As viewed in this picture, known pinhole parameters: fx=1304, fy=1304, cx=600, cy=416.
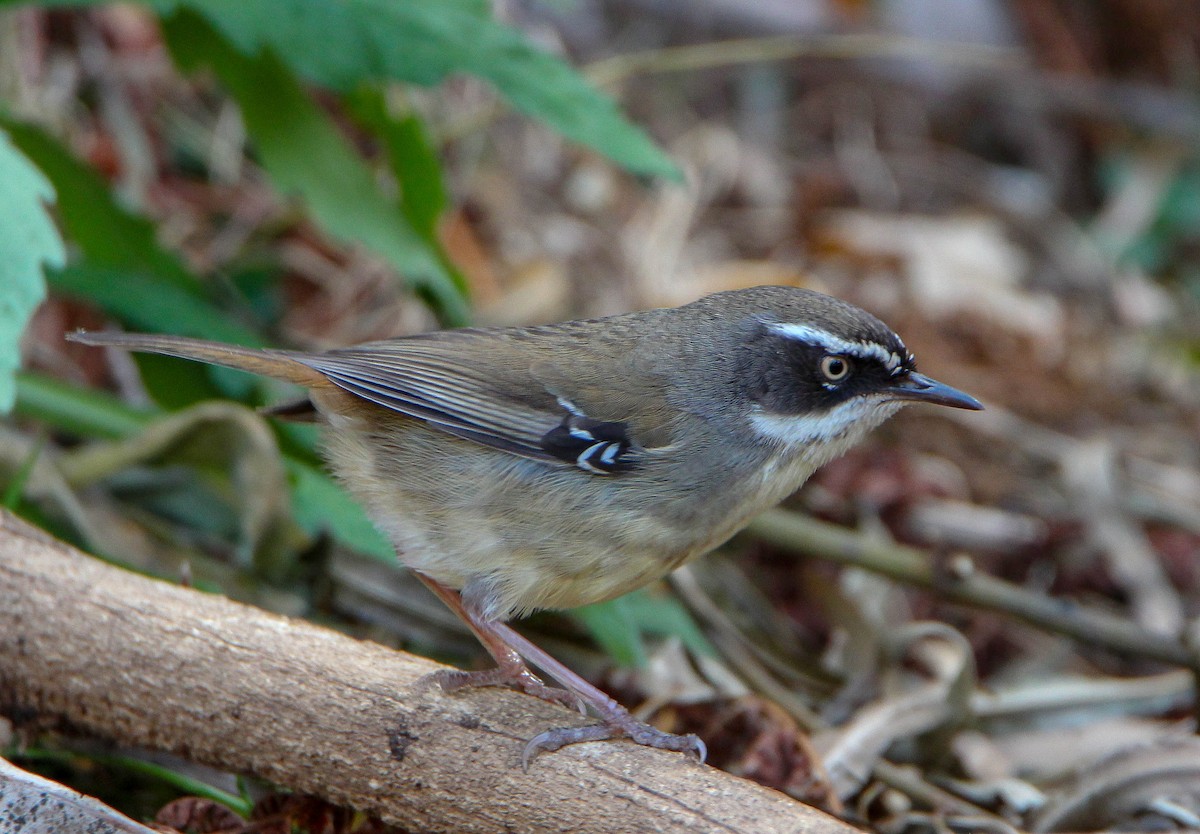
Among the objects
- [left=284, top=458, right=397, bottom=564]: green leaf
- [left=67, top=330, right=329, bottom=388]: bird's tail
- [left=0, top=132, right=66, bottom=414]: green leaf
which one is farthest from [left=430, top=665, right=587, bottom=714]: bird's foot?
[left=0, top=132, right=66, bottom=414]: green leaf

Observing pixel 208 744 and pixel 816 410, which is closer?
pixel 208 744

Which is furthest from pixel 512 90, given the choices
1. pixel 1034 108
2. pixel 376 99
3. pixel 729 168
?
pixel 1034 108

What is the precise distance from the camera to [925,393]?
12.6 ft

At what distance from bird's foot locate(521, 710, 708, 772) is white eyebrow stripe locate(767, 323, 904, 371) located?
1.21 meters

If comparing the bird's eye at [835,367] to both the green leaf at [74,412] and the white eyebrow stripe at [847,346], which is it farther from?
the green leaf at [74,412]

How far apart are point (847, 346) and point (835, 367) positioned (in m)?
0.08

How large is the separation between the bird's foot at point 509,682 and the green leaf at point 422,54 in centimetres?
188

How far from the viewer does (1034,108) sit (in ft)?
32.2

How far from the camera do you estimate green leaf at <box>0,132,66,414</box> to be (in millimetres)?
3211

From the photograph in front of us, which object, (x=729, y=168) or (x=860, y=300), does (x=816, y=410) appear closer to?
(x=860, y=300)

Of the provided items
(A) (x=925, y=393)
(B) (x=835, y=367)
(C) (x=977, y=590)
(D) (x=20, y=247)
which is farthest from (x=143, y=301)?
(C) (x=977, y=590)

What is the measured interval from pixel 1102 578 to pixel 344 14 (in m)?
4.14

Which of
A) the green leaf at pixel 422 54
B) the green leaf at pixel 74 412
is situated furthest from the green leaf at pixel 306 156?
the green leaf at pixel 74 412

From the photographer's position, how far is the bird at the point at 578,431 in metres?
3.56
